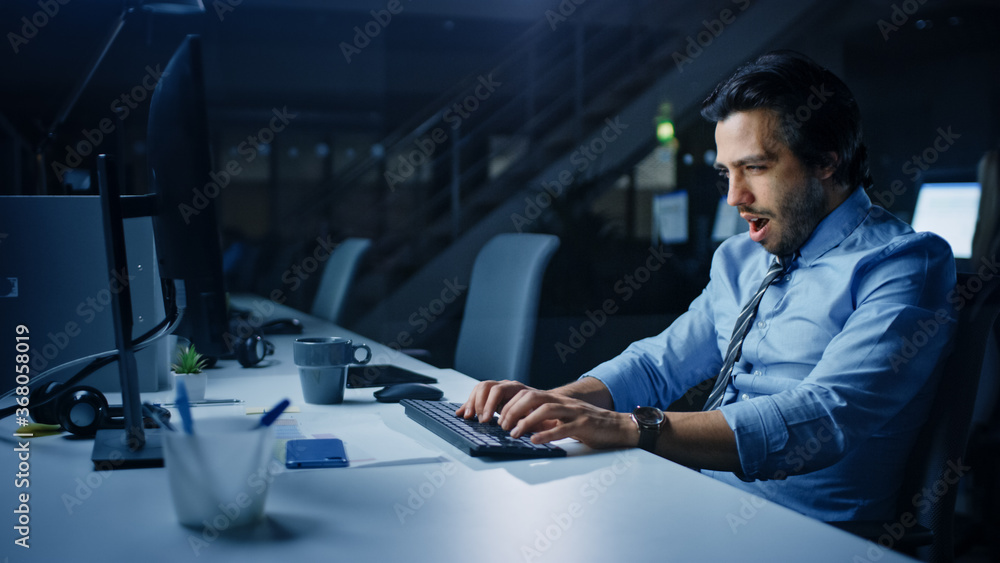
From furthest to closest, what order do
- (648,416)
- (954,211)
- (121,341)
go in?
1. (954,211)
2. (648,416)
3. (121,341)

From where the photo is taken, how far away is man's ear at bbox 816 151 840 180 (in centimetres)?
132

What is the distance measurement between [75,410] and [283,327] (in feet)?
4.04

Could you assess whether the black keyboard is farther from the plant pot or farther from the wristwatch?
the plant pot

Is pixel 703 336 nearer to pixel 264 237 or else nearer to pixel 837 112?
pixel 837 112

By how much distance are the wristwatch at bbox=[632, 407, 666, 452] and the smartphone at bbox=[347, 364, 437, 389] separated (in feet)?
1.86

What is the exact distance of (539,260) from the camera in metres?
1.83

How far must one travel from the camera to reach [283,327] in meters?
2.28

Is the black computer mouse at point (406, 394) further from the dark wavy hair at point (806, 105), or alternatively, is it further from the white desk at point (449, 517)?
the dark wavy hair at point (806, 105)

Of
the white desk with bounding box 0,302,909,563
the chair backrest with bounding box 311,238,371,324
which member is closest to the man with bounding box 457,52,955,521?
the white desk with bounding box 0,302,909,563

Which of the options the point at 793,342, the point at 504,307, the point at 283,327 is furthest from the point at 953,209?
the point at 283,327

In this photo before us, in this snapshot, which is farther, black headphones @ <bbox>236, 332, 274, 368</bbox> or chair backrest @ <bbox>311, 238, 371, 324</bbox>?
chair backrest @ <bbox>311, 238, 371, 324</bbox>

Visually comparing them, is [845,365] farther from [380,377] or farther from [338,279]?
[338,279]

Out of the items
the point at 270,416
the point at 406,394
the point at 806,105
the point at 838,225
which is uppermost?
the point at 806,105

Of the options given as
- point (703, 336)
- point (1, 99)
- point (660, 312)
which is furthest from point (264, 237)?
point (703, 336)
